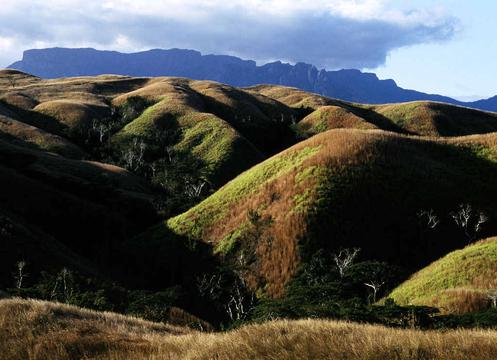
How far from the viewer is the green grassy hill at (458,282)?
29.3 m

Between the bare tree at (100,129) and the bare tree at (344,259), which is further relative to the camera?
the bare tree at (100,129)

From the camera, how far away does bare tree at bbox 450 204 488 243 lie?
49.2 metres

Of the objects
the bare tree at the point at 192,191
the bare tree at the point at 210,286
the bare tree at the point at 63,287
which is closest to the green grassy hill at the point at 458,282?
the bare tree at the point at 210,286

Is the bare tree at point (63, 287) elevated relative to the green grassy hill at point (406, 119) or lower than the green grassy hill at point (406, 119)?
lower

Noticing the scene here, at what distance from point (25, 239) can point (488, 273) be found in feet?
145

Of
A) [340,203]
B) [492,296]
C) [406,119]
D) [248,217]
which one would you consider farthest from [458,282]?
[406,119]

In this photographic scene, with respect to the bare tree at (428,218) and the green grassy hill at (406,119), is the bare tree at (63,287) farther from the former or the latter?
the green grassy hill at (406,119)

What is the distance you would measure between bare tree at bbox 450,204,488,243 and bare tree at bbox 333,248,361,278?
41.0ft

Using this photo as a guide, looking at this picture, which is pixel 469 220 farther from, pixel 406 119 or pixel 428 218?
pixel 406 119

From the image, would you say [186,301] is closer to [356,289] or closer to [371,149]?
[356,289]

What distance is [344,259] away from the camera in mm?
46156

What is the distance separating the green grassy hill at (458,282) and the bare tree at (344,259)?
15.9ft

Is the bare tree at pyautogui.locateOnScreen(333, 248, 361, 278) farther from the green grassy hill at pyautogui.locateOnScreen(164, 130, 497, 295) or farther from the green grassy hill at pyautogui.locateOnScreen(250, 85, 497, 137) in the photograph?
the green grassy hill at pyautogui.locateOnScreen(250, 85, 497, 137)

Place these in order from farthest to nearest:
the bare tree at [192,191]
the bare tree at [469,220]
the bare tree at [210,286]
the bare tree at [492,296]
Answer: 1. the bare tree at [192,191]
2. the bare tree at [469,220]
3. the bare tree at [210,286]
4. the bare tree at [492,296]
